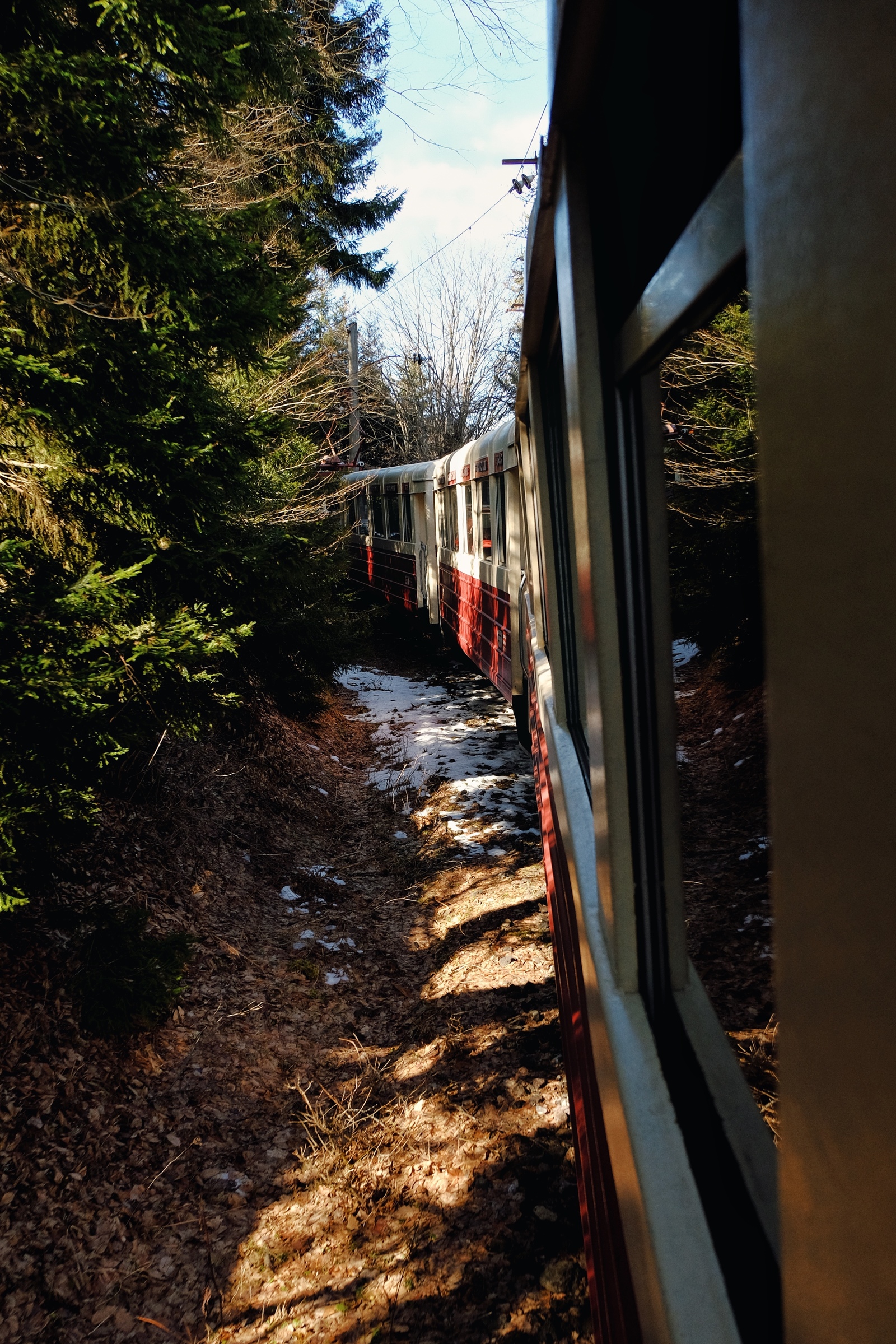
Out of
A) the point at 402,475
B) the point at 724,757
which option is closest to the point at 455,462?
the point at 402,475

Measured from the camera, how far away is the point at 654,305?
98 cm

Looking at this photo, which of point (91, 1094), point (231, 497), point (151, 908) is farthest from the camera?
point (231, 497)

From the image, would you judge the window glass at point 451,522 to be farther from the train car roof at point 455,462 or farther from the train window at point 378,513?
the train window at point 378,513

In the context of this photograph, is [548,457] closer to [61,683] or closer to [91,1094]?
[61,683]

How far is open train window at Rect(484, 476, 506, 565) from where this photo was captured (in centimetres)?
747

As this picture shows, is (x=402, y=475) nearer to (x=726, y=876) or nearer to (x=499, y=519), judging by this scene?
(x=499, y=519)

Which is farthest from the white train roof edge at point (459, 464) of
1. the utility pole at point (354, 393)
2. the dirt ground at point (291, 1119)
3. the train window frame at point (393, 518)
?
the dirt ground at point (291, 1119)

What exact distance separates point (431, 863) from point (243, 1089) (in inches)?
97.9

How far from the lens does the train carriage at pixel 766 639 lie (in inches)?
15.0

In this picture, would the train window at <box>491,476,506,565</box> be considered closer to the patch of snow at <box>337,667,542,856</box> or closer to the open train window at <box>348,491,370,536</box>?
the patch of snow at <box>337,667,542,856</box>

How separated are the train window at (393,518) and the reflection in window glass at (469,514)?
5.94 m

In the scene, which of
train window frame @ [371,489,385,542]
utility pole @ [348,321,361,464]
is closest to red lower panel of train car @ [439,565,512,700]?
train window frame @ [371,489,385,542]

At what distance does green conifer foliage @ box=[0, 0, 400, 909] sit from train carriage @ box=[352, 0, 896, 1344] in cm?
242

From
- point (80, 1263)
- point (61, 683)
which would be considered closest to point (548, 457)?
point (61, 683)
